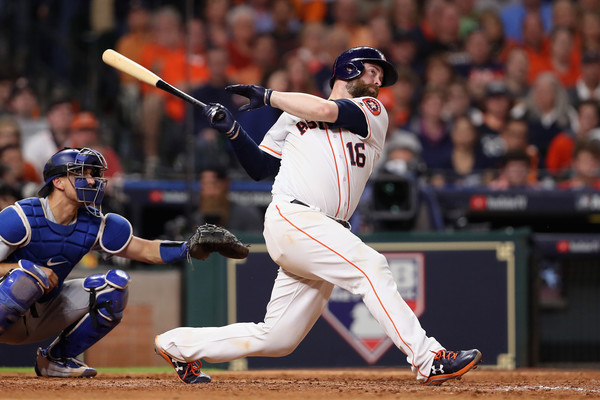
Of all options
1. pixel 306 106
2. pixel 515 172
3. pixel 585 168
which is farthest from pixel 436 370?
pixel 585 168

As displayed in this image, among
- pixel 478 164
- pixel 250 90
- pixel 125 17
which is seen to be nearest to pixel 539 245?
pixel 478 164

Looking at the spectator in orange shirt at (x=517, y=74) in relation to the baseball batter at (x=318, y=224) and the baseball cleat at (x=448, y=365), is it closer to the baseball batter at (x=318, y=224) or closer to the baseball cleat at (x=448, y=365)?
the baseball batter at (x=318, y=224)

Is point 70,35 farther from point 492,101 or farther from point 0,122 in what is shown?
point 492,101

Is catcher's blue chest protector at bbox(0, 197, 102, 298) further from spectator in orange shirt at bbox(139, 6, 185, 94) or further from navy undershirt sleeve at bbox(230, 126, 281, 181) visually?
spectator in orange shirt at bbox(139, 6, 185, 94)

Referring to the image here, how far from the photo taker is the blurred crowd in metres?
8.98

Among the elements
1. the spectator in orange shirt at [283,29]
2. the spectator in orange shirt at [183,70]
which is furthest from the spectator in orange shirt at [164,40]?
the spectator in orange shirt at [283,29]

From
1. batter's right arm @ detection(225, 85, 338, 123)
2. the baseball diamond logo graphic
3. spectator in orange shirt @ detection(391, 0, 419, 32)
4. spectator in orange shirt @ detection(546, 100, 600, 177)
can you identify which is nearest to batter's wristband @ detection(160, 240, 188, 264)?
batter's right arm @ detection(225, 85, 338, 123)

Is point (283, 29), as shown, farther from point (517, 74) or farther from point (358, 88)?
point (358, 88)

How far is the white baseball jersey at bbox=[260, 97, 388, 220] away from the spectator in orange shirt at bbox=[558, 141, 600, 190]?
3881 mm

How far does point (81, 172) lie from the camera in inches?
212

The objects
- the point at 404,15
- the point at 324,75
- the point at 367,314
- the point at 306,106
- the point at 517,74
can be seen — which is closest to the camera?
the point at 306,106

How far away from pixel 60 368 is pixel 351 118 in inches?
86.9

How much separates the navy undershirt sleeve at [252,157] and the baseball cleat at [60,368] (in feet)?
4.95

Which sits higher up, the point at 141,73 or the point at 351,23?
the point at 351,23
